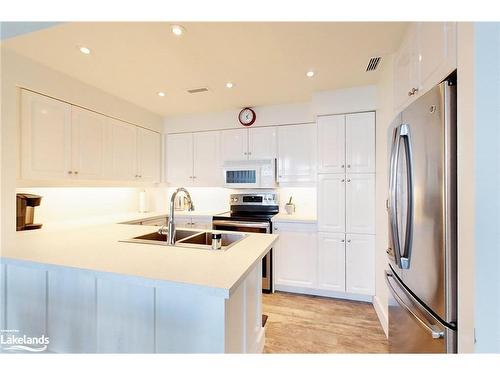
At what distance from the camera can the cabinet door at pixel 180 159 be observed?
3547 mm

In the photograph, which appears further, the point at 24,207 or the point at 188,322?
the point at 24,207

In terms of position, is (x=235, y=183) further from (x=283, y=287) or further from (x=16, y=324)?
(x=16, y=324)

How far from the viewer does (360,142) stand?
2.54 metres

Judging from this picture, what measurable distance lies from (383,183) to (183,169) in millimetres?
2743

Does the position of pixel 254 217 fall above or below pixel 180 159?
below

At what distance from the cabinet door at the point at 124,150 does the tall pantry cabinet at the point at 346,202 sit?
2.49 m

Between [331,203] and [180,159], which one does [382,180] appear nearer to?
[331,203]

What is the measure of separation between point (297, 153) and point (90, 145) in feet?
8.19

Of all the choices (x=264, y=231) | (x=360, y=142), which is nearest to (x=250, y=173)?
(x=264, y=231)

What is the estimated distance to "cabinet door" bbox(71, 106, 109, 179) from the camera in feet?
7.88

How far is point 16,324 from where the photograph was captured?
4.68 ft

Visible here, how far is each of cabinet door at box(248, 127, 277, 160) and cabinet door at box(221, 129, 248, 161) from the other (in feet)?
0.25
